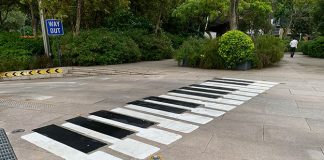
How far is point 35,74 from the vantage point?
16.1 meters

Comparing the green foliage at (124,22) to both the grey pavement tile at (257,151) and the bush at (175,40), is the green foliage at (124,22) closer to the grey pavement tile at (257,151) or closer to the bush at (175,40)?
the bush at (175,40)

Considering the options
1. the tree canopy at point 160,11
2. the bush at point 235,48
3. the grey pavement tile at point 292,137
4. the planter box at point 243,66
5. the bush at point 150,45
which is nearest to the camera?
the grey pavement tile at point 292,137

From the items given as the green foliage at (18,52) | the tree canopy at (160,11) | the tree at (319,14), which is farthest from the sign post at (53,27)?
the tree at (319,14)

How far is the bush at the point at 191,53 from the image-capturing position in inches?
606

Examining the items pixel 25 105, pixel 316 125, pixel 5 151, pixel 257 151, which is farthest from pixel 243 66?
pixel 5 151

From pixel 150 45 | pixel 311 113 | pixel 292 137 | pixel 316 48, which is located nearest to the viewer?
pixel 292 137

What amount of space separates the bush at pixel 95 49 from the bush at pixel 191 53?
12.4ft

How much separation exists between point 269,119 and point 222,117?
1.04 metres

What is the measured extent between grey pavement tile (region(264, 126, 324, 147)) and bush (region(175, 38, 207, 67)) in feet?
31.4

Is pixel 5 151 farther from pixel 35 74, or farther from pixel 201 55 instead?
pixel 35 74

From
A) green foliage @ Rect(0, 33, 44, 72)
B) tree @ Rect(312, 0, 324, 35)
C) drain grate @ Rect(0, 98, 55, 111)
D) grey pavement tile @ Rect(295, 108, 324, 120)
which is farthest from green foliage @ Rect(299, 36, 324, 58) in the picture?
drain grate @ Rect(0, 98, 55, 111)

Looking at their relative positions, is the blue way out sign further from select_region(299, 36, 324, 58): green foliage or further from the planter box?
select_region(299, 36, 324, 58): green foliage

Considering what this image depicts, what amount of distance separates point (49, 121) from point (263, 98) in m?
5.98

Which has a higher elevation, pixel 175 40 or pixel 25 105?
pixel 175 40
